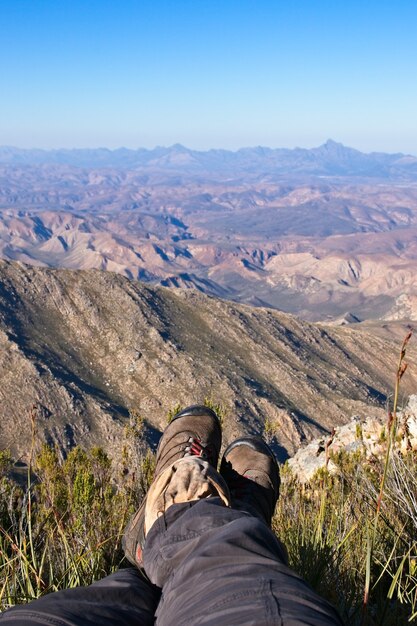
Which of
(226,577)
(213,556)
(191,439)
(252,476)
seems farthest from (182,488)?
(252,476)

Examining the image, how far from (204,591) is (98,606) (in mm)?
464

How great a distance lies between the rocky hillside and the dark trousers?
43105 millimetres

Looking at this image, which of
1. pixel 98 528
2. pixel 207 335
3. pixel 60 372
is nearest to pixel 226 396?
pixel 207 335

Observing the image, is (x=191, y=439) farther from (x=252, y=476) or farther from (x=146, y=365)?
(x=146, y=365)

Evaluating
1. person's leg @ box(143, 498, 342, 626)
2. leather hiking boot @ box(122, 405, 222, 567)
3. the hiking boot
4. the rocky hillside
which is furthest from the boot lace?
the rocky hillside

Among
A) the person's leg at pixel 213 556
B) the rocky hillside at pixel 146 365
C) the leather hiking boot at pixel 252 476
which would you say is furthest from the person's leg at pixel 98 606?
the rocky hillside at pixel 146 365

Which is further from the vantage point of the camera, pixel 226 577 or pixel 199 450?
pixel 199 450

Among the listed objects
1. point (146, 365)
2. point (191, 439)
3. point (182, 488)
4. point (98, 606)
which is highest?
point (98, 606)

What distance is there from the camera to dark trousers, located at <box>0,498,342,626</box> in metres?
1.80

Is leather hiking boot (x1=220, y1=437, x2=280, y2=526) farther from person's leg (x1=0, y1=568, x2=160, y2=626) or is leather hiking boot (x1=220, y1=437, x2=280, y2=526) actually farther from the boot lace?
person's leg (x1=0, y1=568, x2=160, y2=626)

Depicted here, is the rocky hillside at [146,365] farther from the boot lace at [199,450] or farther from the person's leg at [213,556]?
the person's leg at [213,556]

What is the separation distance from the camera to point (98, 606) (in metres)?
2.15

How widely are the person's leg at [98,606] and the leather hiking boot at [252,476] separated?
1.56 m

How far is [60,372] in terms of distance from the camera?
171ft
